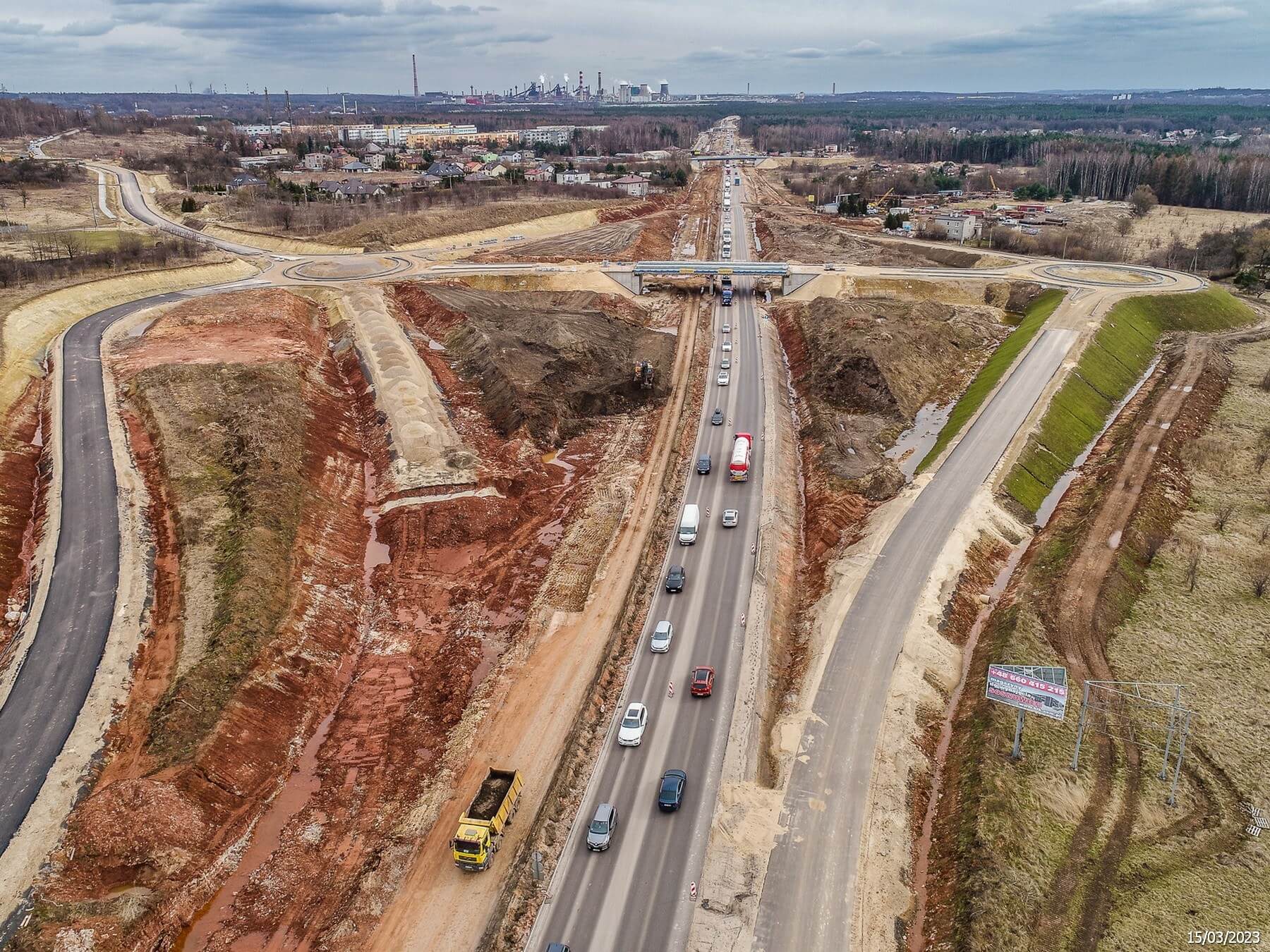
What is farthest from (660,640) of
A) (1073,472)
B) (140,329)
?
(140,329)

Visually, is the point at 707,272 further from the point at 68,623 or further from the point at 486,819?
the point at 486,819

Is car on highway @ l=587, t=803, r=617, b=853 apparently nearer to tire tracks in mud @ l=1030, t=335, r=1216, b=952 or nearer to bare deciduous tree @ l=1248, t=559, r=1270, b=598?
tire tracks in mud @ l=1030, t=335, r=1216, b=952

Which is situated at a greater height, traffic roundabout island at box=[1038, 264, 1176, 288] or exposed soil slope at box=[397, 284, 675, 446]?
traffic roundabout island at box=[1038, 264, 1176, 288]

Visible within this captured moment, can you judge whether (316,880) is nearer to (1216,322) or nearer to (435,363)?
(435,363)

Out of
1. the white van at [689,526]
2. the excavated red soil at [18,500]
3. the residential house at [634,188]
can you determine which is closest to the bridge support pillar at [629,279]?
the white van at [689,526]

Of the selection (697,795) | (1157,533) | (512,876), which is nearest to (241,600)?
(512,876)

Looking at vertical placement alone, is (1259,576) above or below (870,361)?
below

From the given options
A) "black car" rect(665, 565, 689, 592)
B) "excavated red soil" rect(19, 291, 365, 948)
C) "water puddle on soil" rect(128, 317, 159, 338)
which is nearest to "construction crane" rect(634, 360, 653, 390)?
"excavated red soil" rect(19, 291, 365, 948)
